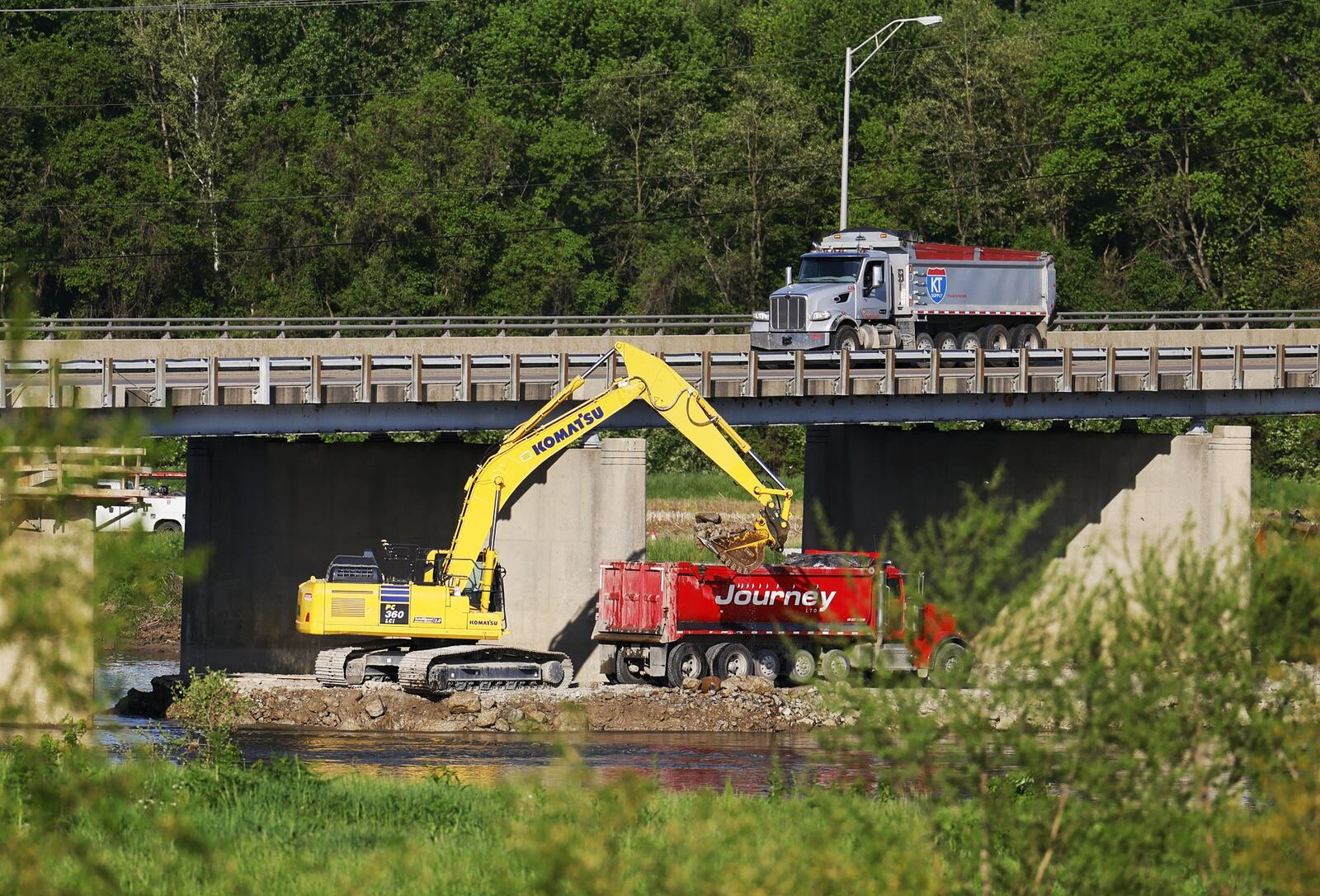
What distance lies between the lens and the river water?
93.8 feet

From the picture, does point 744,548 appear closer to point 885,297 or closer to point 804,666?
point 804,666

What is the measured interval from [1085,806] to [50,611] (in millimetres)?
7707

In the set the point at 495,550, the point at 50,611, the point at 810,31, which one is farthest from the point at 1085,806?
the point at 810,31

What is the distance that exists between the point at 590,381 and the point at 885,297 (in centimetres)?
752

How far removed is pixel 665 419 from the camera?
38.1 m

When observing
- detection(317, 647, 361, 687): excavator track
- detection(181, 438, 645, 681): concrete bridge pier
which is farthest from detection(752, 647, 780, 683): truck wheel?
detection(181, 438, 645, 681): concrete bridge pier

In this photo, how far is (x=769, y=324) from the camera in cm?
4269

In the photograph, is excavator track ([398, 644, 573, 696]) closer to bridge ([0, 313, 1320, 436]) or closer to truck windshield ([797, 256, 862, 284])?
bridge ([0, 313, 1320, 436])

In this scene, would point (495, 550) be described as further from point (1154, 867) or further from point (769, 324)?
point (1154, 867)

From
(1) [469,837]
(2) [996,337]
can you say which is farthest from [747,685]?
(1) [469,837]

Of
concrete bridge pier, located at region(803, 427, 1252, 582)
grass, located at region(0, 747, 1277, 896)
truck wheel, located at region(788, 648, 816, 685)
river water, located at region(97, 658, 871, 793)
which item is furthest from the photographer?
concrete bridge pier, located at region(803, 427, 1252, 582)

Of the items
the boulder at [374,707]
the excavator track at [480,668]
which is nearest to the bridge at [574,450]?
the excavator track at [480,668]

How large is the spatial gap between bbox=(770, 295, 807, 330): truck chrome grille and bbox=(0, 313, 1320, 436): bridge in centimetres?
125

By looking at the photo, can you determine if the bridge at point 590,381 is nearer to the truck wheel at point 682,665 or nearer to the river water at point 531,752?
the truck wheel at point 682,665
